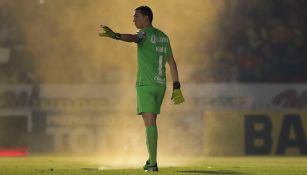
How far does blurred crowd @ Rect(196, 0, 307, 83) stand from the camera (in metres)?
20.2

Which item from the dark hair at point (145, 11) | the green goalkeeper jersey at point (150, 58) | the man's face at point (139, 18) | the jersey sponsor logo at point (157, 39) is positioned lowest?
the green goalkeeper jersey at point (150, 58)

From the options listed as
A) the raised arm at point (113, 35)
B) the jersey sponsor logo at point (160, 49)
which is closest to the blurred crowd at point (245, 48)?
the jersey sponsor logo at point (160, 49)

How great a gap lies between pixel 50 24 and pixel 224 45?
4185mm

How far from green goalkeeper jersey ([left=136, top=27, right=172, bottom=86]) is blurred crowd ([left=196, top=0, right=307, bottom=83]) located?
9.92m

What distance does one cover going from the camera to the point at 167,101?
19.0 m

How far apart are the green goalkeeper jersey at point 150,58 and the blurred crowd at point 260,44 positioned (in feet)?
32.6

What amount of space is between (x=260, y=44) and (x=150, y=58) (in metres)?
11.4

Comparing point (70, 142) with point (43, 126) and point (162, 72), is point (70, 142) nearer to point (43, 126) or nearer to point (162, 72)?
point (43, 126)

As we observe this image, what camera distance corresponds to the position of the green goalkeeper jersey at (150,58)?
9.73 metres

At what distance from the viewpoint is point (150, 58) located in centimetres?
979

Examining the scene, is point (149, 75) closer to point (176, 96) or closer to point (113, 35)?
point (176, 96)

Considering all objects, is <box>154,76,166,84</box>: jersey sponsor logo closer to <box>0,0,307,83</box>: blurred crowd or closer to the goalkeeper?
the goalkeeper

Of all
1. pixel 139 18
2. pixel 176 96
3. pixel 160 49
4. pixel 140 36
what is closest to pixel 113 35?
pixel 140 36

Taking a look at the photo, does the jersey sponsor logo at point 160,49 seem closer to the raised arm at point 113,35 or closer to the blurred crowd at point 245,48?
the raised arm at point 113,35
